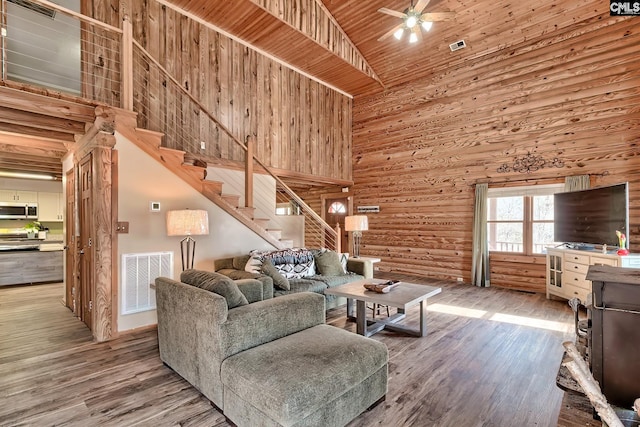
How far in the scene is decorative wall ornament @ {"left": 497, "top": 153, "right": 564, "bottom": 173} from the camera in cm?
562

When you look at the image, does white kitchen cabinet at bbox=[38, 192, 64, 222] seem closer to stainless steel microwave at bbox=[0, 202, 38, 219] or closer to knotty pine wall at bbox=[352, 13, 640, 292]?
stainless steel microwave at bbox=[0, 202, 38, 219]

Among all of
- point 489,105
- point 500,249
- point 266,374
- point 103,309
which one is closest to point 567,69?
point 489,105

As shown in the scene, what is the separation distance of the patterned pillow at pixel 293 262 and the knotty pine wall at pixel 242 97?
8.55ft

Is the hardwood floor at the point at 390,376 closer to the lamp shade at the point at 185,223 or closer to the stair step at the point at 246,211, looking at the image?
the lamp shade at the point at 185,223

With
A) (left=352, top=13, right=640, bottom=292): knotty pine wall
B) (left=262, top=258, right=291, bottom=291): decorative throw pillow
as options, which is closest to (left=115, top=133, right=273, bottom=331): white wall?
(left=262, top=258, right=291, bottom=291): decorative throw pillow

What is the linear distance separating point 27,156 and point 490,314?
7.32m

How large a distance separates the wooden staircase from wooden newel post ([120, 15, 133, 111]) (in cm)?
18

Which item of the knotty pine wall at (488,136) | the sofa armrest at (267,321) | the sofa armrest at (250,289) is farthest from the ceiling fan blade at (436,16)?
the sofa armrest at (250,289)

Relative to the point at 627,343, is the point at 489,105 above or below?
above

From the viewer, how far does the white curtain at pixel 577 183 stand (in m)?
5.21

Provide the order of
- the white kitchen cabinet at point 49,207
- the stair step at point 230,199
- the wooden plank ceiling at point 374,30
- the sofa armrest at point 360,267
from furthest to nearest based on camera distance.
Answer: the white kitchen cabinet at point 49,207 < the wooden plank ceiling at point 374,30 < the sofa armrest at point 360,267 < the stair step at point 230,199

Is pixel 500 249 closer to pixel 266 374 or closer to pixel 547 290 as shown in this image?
pixel 547 290

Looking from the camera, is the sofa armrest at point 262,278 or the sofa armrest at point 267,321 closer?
the sofa armrest at point 267,321

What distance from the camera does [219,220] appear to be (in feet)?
14.3
